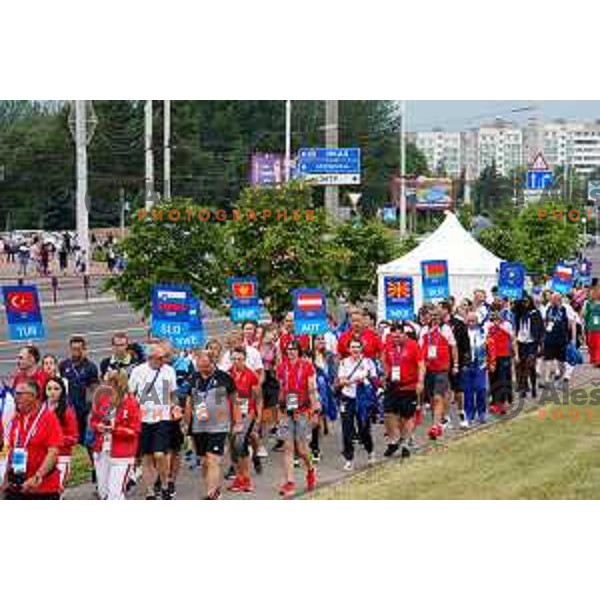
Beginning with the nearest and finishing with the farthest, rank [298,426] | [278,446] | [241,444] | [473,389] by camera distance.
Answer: [241,444] → [298,426] → [278,446] → [473,389]

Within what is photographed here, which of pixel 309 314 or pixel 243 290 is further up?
pixel 243 290

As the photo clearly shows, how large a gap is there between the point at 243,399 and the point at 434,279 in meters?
7.92

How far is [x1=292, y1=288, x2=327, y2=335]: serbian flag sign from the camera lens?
1733 cm

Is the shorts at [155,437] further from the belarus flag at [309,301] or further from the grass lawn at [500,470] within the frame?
the belarus flag at [309,301]

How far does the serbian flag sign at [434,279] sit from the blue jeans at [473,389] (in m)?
3.04

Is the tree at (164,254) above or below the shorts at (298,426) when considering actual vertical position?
above

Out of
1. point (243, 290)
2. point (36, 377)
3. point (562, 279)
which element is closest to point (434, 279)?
point (243, 290)

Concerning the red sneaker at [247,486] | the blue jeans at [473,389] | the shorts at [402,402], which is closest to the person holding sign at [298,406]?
the red sneaker at [247,486]

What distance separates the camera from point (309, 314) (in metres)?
17.4

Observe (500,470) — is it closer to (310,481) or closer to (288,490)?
(310,481)

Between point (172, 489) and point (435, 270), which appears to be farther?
point (435, 270)

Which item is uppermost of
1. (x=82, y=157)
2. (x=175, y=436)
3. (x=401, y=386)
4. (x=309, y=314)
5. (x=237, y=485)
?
(x=82, y=157)

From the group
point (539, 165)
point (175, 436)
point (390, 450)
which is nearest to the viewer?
point (175, 436)

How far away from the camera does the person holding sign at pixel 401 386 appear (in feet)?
52.2
